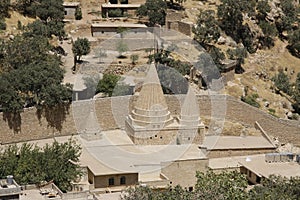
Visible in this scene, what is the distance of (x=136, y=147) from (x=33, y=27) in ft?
42.8

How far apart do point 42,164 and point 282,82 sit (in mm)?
22414

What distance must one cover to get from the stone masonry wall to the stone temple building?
272cm

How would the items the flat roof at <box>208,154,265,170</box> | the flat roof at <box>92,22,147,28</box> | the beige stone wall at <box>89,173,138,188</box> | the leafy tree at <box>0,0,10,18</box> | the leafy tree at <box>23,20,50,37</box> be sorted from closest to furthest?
the beige stone wall at <box>89,173,138,188</box> < the flat roof at <box>208,154,265,170</box> < the leafy tree at <box>23,20,50,37</box> < the leafy tree at <box>0,0,10,18</box> < the flat roof at <box>92,22,147,28</box>

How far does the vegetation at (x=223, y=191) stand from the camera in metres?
33.3

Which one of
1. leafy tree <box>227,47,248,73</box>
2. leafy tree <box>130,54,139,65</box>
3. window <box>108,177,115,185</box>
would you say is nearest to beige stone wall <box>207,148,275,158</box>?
window <box>108,177,115,185</box>

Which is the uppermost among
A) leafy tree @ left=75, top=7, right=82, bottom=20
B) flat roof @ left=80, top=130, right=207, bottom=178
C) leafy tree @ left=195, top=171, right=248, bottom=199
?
leafy tree @ left=75, top=7, right=82, bottom=20

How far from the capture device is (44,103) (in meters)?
43.2

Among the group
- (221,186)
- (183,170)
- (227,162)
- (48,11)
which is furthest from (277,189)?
(48,11)

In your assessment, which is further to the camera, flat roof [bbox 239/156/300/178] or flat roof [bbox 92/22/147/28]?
flat roof [bbox 92/22/147/28]

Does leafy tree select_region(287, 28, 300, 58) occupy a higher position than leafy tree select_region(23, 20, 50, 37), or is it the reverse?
leafy tree select_region(23, 20, 50, 37)

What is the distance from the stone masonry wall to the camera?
141 feet

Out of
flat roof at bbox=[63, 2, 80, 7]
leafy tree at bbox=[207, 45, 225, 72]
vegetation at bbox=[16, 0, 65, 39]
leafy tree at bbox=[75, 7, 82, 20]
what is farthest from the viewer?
flat roof at bbox=[63, 2, 80, 7]

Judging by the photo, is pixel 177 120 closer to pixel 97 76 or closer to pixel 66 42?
pixel 97 76

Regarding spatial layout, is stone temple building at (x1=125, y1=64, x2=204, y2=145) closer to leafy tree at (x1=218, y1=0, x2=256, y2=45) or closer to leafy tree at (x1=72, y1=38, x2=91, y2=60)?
leafy tree at (x1=72, y1=38, x2=91, y2=60)
